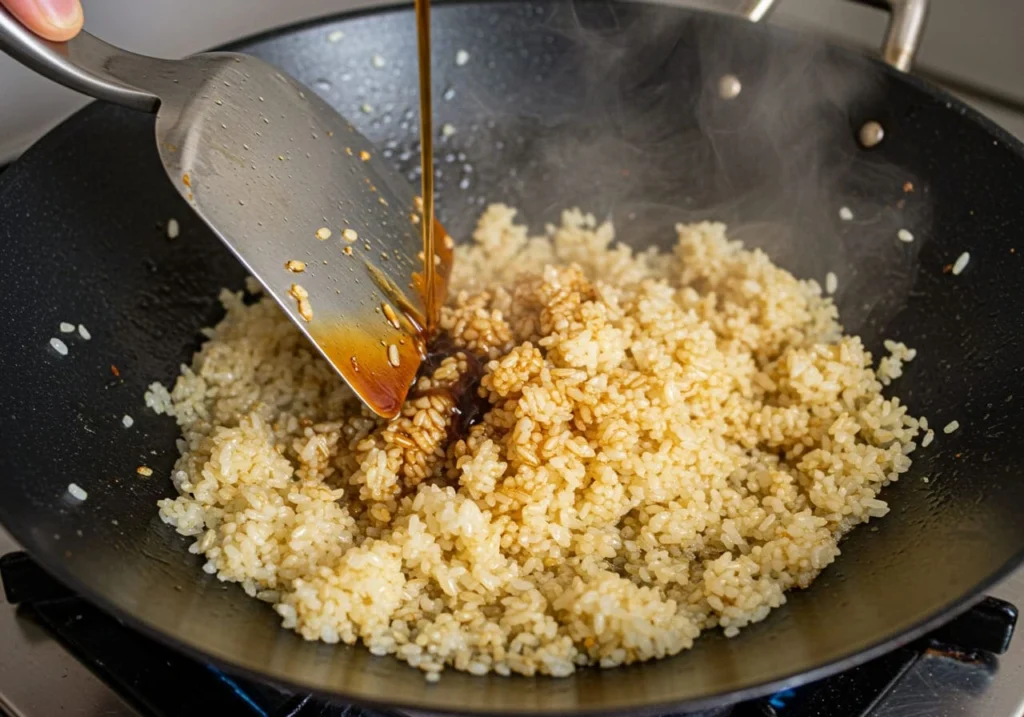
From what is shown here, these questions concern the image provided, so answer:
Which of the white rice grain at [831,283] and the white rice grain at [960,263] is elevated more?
the white rice grain at [960,263]

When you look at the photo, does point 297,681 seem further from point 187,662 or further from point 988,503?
point 988,503

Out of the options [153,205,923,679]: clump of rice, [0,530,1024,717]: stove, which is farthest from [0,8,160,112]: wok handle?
[0,530,1024,717]: stove

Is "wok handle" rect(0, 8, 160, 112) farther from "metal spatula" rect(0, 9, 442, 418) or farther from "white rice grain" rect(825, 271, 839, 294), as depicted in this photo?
"white rice grain" rect(825, 271, 839, 294)

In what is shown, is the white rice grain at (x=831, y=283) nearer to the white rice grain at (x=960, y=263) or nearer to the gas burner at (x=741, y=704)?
the white rice grain at (x=960, y=263)

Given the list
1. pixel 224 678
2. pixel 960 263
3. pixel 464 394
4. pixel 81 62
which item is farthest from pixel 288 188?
pixel 960 263

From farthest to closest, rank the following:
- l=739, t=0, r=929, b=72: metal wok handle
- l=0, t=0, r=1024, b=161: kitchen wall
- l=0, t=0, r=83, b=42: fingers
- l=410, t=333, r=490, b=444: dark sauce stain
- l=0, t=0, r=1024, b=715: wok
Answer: l=0, t=0, r=1024, b=161: kitchen wall → l=739, t=0, r=929, b=72: metal wok handle → l=410, t=333, r=490, b=444: dark sauce stain → l=0, t=0, r=83, b=42: fingers → l=0, t=0, r=1024, b=715: wok

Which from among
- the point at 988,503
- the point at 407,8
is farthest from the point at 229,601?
the point at 407,8

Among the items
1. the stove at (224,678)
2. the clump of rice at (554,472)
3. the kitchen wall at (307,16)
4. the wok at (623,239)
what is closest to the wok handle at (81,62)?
→ the wok at (623,239)
